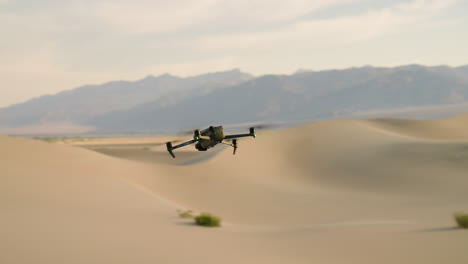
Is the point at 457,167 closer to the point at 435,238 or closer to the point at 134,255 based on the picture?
the point at 435,238

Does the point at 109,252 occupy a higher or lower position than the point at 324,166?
lower

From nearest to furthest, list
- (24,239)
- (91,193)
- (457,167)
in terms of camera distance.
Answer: (24,239) → (91,193) → (457,167)

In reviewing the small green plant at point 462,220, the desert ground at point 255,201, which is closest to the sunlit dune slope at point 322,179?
the desert ground at point 255,201

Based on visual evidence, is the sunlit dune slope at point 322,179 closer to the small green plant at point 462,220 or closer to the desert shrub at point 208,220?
the desert shrub at point 208,220

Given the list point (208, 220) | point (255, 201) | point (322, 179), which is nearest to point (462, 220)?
point (208, 220)

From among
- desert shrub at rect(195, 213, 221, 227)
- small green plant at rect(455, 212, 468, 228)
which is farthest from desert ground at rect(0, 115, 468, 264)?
desert shrub at rect(195, 213, 221, 227)

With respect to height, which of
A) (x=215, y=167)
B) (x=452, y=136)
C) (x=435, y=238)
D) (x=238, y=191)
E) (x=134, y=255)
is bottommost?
(x=134, y=255)

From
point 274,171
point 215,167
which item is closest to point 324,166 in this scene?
point 274,171

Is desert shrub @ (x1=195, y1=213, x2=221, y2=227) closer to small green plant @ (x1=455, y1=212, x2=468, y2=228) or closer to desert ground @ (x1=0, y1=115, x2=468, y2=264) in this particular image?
desert ground @ (x1=0, y1=115, x2=468, y2=264)

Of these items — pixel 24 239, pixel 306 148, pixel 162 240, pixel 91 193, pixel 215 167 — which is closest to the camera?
pixel 24 239
